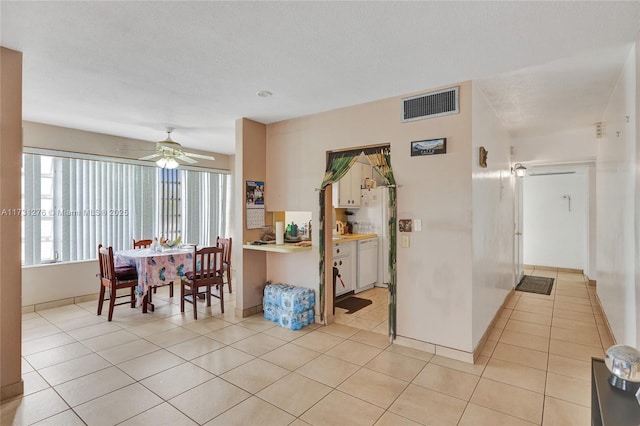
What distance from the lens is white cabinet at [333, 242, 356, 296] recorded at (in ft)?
16.4

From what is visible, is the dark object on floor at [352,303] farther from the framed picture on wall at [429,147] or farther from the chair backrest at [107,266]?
the chair backrest at [107,266]

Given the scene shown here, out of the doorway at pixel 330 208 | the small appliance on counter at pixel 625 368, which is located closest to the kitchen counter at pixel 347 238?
the doorway at pixel 330 208

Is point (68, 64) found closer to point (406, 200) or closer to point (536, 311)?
point (406, 200)

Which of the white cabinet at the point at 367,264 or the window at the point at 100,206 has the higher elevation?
the window at the point at 100,206

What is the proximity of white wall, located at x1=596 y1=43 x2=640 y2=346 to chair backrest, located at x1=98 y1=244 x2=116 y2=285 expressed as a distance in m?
5.21

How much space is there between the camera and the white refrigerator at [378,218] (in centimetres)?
586

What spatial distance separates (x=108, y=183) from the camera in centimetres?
527

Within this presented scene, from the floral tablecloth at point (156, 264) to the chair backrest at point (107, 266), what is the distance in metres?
0.25

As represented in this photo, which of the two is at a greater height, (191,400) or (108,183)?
(108,183)

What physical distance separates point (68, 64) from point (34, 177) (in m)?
2.79

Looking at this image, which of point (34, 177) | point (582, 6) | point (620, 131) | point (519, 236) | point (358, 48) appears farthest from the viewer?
point (519, 236)

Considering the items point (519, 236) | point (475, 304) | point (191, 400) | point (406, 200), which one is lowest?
point (191, 400)

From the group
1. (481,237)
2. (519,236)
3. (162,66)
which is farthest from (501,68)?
(519,236)

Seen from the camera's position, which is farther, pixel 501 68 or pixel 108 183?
pixel 108 183
